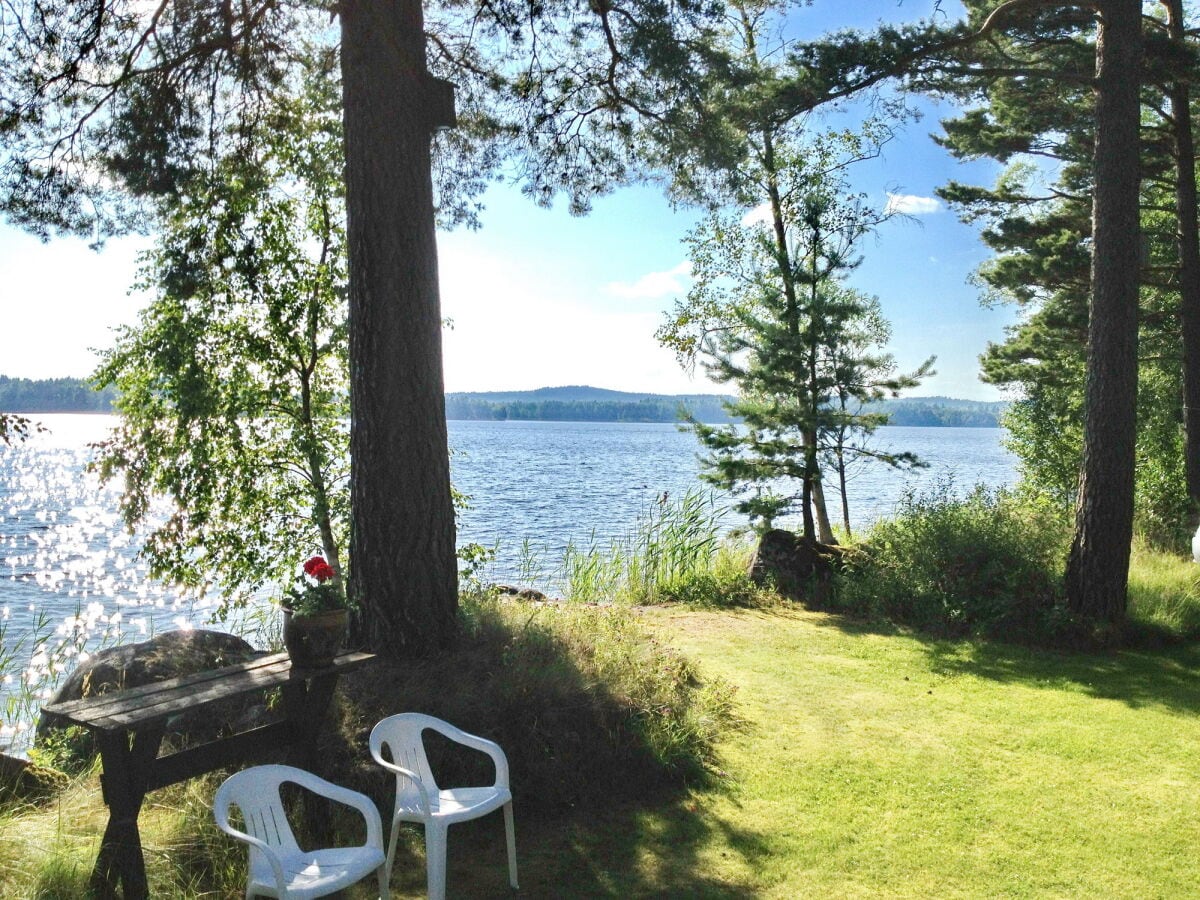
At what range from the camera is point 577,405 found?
7369 centimetres

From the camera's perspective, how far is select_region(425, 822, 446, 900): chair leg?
9.49ft

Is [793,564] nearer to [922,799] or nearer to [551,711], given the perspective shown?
[922,799]

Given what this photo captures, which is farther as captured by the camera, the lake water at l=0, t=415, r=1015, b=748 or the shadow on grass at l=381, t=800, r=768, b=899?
the lake water at l=0, t=415, r=1015, b=748

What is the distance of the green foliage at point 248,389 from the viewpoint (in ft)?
24.6

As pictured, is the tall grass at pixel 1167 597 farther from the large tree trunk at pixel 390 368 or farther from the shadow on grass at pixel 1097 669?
the large tree trunk at pixel 390 368

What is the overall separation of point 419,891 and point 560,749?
1.02 metres

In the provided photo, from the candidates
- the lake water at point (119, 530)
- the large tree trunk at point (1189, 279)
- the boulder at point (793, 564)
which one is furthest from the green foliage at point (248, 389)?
the large tree trunk at point (1189, 279)

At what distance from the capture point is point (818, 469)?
10.2 m

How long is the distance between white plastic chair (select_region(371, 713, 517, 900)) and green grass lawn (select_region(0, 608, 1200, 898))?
394mm

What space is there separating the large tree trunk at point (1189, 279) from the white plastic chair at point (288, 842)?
35.6 feet

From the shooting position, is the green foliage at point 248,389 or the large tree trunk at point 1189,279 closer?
the green foliage at point 248,389

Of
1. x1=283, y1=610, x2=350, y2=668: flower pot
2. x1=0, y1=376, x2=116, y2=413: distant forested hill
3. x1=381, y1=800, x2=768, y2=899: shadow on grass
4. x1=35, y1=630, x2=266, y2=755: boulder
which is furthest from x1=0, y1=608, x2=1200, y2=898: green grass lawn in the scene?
x1=0, y1=376, x2=116, y2=413: distant forested hill

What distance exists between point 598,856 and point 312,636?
4.84ft

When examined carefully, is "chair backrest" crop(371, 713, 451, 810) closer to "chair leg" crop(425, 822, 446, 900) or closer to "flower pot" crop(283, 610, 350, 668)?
"chair leg" crop(425, 822, 446, 900)
